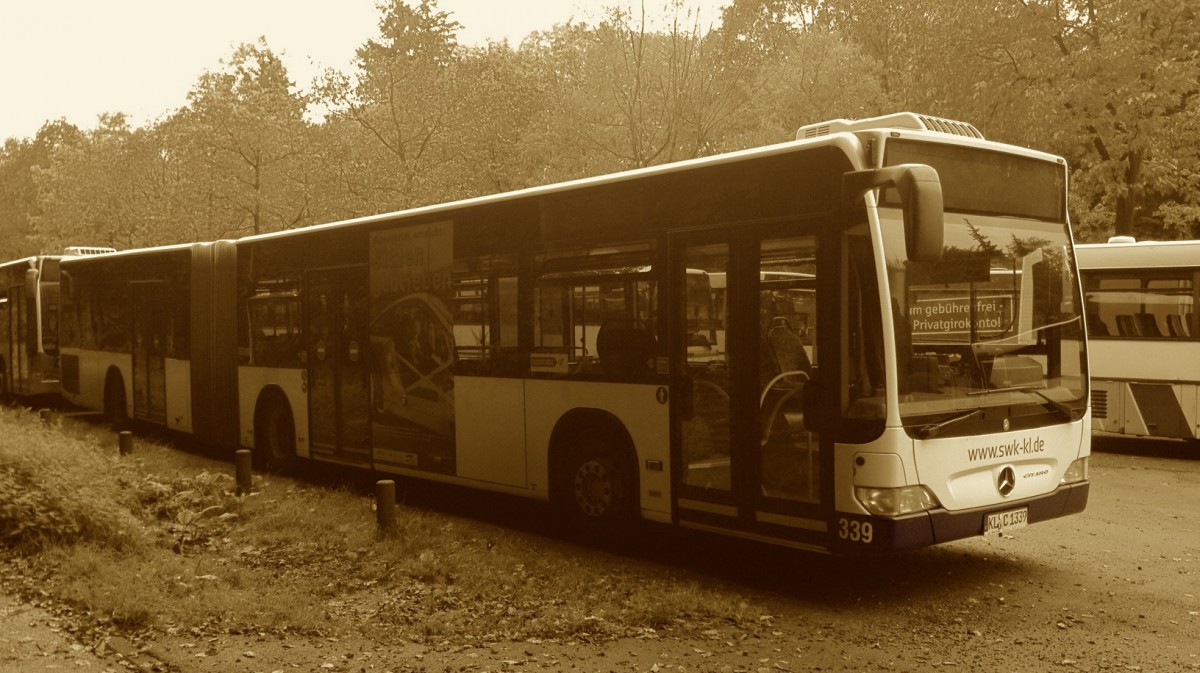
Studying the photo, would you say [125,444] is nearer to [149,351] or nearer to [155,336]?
[155,336]

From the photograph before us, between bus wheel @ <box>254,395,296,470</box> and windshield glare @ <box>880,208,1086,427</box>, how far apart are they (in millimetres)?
9106

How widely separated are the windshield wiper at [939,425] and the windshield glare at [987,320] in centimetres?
4

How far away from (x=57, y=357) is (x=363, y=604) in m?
19.5

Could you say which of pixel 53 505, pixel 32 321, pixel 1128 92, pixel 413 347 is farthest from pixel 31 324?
pixel 1128 92

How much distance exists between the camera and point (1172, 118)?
2141cm

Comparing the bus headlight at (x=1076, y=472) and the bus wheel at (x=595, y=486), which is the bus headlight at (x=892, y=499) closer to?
the bus headlight at (x=1076, y=472)

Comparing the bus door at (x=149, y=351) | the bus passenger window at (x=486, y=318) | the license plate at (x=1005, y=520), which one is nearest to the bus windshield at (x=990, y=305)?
the license plate at (x=1005, y=520)

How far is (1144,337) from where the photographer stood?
16.6 metres

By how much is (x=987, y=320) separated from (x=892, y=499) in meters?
1.48

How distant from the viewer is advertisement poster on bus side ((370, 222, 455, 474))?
1200 centimetres

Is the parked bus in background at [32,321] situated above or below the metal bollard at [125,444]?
above

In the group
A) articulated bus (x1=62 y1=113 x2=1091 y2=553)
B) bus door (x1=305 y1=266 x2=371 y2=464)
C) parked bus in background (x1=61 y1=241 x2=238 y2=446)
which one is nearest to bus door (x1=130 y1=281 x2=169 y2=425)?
parked bus in background (x1=61 y1=241 x2=238 y2=446)

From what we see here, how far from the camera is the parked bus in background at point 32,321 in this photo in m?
24.7

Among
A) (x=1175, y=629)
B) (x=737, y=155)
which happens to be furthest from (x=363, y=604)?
(x=1175, y=629)
